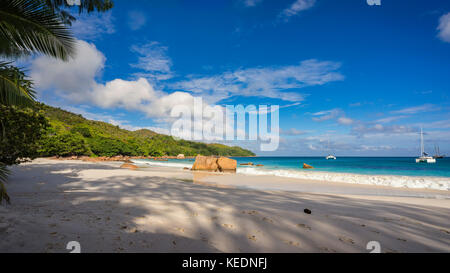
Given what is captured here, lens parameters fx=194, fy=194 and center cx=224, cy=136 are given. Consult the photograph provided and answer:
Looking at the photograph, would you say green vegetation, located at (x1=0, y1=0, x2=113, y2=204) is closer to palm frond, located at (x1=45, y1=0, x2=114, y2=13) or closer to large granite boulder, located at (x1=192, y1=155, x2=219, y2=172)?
palm frond, located at (x1=45, y1=0, x2=114, y2=13)

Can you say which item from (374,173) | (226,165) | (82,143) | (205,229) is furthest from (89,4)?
(82,143)

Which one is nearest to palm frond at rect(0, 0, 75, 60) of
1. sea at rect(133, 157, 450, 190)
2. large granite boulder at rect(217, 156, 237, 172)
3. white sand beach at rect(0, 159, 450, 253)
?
white sand beach at rect(0, 159, 450, 253)

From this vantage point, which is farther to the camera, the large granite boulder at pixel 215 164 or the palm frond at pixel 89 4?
the large granite boulder at pixel 215 164

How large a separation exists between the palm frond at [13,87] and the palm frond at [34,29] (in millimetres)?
656

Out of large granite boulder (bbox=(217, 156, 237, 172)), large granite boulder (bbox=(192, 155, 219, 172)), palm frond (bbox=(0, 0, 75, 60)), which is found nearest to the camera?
palm frond (bbox=(0, 0, 75, 60))

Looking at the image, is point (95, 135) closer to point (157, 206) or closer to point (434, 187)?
point (157, 206)

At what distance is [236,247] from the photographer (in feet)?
9.61

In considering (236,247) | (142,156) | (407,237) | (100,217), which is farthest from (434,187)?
(142,156)

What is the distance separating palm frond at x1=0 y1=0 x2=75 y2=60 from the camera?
14.5 feet

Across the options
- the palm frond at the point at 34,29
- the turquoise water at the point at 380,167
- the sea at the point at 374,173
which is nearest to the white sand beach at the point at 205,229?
the palm frond at the point at 34,29

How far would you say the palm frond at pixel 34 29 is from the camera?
443 cm

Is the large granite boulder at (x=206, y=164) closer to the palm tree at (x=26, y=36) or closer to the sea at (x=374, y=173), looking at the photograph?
the sea at (x=374, y=173)

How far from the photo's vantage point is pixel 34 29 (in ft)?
15.8

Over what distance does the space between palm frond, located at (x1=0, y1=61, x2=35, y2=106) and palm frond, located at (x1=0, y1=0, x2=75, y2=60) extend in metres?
0.66
